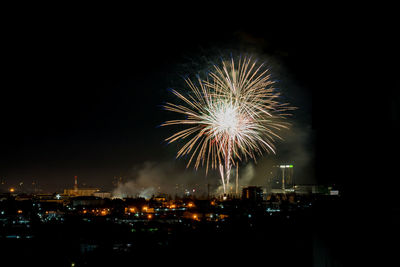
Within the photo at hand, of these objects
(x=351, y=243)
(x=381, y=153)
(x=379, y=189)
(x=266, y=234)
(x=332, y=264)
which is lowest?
(x=266, y=234)

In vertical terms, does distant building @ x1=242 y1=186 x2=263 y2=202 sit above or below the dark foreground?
below

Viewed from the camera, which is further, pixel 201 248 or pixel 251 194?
pixel 251 194

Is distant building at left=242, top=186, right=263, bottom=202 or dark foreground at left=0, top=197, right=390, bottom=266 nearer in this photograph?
dark foreground at left=0, top=197, right=390, bottom=266

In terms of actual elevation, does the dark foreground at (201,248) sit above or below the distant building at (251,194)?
above

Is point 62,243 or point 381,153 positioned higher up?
point 381,153

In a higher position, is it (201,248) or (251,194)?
(201,248)

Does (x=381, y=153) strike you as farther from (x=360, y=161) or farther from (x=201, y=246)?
(x=201, y=246)

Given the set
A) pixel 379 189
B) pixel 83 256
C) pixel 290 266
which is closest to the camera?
pixel 379 189

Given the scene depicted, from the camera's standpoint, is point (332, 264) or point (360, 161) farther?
point (360, 161)

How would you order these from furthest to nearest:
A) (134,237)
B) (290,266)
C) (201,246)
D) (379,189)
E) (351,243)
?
(134,237)
(201,246)
(290,266)
(379,189)
(351,243)

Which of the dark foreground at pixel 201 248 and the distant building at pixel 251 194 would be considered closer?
the dark foreground at pixel 201 248

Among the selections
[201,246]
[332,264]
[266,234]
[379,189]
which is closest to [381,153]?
[379,189]
